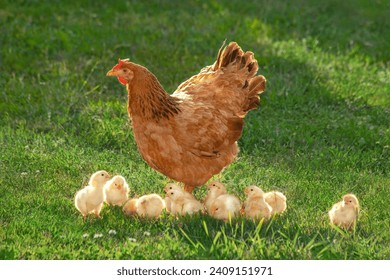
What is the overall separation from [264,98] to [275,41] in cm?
264

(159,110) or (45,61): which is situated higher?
(159,110)

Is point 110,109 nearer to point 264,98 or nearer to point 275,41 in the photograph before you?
point 264,98

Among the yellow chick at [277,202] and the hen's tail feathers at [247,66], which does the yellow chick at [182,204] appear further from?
the hen's tail feathers at [247,66]

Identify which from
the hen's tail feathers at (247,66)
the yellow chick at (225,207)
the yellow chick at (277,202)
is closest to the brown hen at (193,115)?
the hen's tail feathers at (247,66)

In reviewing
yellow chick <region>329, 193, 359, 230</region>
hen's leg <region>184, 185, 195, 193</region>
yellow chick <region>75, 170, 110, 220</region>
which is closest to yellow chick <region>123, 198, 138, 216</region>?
yellow chick <region>75, 170, 110, 220</region>

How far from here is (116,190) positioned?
7.32 metres

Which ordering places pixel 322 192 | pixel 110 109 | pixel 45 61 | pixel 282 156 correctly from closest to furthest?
pixel 322 192 → pixel 282 156 → pixel 110 109 → pixel 45 61

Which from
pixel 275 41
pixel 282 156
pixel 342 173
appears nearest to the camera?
pixel 342 173

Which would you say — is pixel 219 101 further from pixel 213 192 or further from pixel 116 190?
pixel 116 190

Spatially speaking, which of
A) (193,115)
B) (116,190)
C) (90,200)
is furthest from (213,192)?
(90,200)

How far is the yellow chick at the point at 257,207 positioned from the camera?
6.94 m
